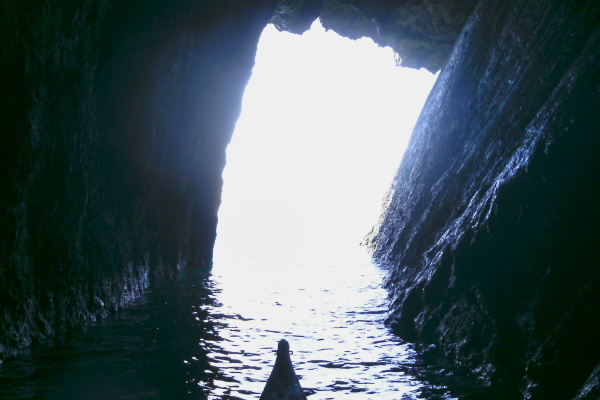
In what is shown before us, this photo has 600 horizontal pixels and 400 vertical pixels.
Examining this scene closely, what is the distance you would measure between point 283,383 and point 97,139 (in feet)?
22.9

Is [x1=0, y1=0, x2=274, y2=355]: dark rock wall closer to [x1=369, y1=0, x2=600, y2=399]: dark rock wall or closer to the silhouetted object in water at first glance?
the silhouetted object in water

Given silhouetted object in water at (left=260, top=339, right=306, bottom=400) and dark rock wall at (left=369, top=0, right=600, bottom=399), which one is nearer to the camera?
silhouetted object in water at (left=260, top=339, right=306, bottom=400)

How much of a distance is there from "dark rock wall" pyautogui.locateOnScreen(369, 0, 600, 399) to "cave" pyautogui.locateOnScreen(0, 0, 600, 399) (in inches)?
1.0

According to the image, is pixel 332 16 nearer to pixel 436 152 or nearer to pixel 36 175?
pixel 436 152

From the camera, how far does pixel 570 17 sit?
8344 millimetres

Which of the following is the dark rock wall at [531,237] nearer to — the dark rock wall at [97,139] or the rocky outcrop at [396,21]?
the dark rock wall at [97,139]

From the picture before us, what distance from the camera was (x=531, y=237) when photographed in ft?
20.5

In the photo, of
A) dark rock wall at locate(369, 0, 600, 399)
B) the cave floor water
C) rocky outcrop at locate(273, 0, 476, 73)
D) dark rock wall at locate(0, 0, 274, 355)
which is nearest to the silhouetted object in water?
the cave floor water

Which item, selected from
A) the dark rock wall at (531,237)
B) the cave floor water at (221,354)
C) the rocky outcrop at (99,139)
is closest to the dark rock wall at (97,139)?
the rocky outcrop at (99,139)

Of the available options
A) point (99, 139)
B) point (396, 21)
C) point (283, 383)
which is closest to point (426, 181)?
point (99, 139)

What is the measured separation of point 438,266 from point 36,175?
22.8 ft

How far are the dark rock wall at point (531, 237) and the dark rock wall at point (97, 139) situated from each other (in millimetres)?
6568

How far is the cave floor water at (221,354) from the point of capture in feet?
19.9

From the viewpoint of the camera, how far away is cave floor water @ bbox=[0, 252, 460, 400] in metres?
6.07
